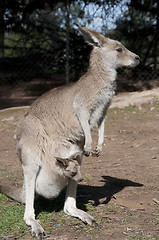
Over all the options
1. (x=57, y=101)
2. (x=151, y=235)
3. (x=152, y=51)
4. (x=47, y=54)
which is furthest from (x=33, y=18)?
(x=151, y=235)

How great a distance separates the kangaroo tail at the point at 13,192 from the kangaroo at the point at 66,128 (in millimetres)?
16

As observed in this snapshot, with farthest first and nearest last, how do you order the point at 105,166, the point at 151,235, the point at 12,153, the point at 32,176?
the point at 12,153 → the point at 105,166 → the point at 32,176 → the point at 151,235

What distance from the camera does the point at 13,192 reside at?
365 cm

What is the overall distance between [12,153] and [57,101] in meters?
2.25

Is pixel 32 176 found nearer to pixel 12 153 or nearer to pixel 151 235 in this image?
pixel 151 235

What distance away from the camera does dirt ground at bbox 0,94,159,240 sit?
304cm

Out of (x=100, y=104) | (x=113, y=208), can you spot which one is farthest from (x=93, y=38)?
(x=113, y=208)

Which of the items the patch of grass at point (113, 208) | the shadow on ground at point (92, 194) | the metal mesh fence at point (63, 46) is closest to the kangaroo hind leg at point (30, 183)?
the shadow on ground at point (92, 194)

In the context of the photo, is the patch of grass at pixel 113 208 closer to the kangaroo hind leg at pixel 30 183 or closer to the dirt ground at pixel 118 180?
the dirt ground at pixel 118 180

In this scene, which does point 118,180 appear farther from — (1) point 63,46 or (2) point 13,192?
(1) point 63,46

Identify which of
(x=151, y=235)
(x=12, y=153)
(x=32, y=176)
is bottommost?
(x=12, y=153)

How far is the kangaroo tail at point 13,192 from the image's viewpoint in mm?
3592

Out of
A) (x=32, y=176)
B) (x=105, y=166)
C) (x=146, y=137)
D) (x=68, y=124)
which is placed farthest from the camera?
(x=146, y=137)

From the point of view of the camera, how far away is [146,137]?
600 centimetres
